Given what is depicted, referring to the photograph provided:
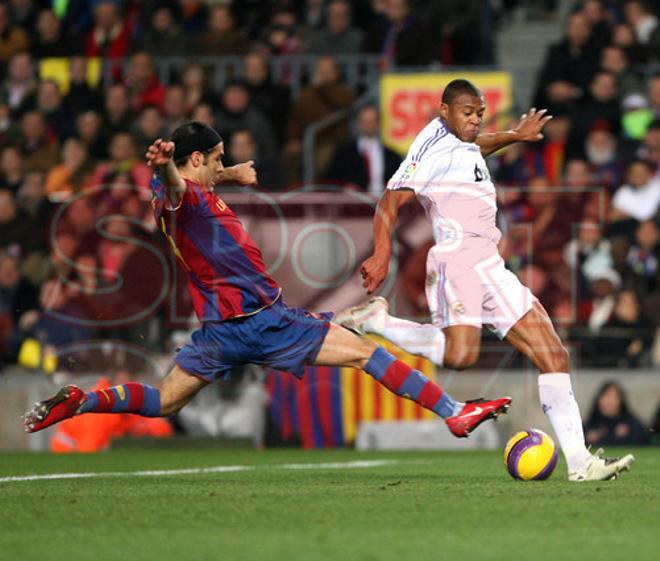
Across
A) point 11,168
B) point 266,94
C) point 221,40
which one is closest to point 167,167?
point 11,168

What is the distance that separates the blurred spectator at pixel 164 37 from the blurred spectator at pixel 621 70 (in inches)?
189

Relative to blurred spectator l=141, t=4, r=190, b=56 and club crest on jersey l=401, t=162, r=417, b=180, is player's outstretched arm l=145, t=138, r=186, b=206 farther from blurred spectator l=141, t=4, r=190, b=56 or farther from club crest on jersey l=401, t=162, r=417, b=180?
blurred spectator l=141, t=4, r=190, b=56

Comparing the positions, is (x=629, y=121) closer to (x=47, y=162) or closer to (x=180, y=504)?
(x=47, y=162)

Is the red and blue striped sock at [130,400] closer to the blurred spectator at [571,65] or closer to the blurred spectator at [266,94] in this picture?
the blurred spectator at [571,65]

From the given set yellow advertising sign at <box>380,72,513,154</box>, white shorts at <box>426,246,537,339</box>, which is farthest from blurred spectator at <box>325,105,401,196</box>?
white shorts at <box>426,246,537,339</box>

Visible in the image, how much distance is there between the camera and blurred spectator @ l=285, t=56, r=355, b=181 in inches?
691

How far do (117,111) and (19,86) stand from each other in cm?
Answer: 185

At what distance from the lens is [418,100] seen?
1667cm

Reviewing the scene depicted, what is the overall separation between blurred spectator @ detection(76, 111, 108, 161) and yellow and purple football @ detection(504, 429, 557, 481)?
9.57 m

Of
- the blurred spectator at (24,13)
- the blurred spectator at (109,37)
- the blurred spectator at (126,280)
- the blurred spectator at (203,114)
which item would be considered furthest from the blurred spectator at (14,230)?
the blurred spectator at (24,13)

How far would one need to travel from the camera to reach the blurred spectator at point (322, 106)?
57.6ft

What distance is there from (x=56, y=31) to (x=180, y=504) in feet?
44.1

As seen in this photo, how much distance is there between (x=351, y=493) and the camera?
8.25 meters

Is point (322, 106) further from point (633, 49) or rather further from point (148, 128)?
point (633, 49)
